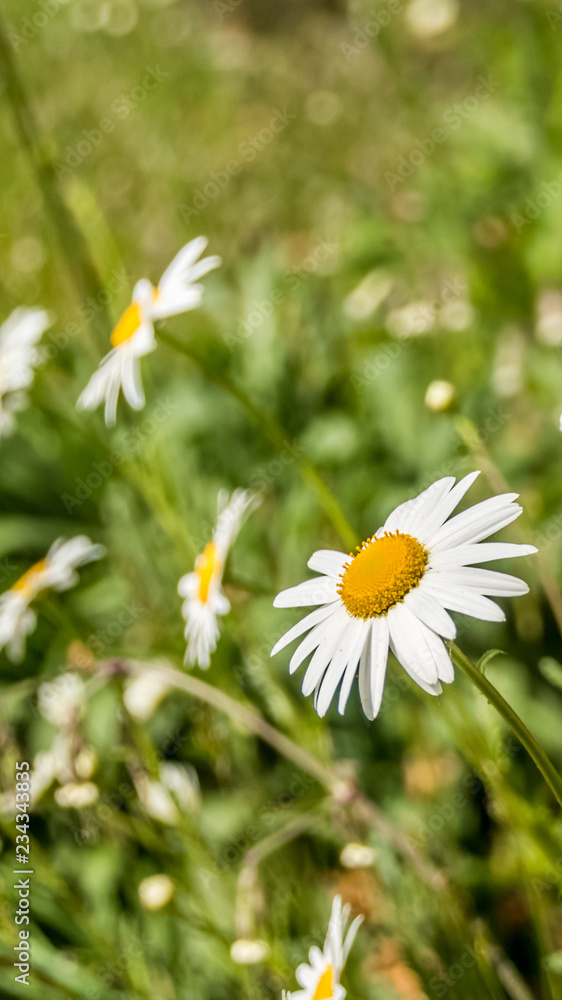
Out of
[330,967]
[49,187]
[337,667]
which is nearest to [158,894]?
[330,967]

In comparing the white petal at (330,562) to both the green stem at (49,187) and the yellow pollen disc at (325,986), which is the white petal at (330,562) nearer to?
the yellow pollen disc at (325,986)

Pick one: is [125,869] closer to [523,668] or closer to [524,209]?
[523,668]

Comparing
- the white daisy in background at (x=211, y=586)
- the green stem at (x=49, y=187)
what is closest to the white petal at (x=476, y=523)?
the white daisy in background at (x=211, y=586)

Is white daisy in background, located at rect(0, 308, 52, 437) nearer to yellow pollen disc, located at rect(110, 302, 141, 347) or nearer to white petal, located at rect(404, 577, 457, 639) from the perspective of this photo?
yellow pollen disc, located at rect(110, 302, 141, 347)

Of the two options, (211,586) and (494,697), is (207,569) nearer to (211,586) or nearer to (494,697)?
(211,586)

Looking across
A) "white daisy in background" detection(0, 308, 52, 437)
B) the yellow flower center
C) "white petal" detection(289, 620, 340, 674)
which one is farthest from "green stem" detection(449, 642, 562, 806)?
"white daisy in background" detection(0, 308, 52, 437)

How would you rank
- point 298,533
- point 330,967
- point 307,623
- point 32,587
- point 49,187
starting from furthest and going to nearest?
1. point 298,533
2. point 49,187
3. point 32,587
4. point 330,967
5. point 307,623

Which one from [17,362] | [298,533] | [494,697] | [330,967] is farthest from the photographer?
[298,533]
